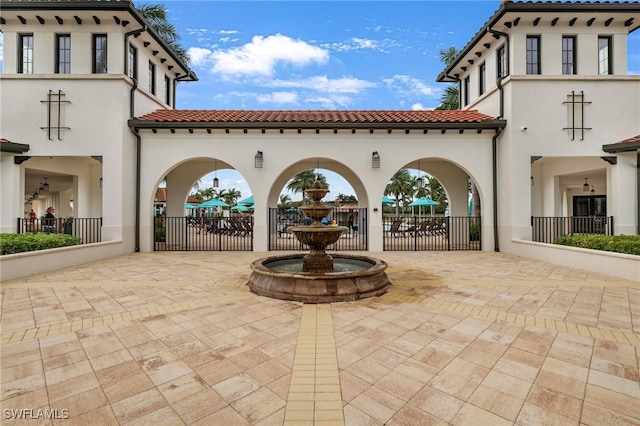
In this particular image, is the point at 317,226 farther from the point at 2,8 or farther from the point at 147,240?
the point at 2,8

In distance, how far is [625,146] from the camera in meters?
10.2

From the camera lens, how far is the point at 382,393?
8.83ft

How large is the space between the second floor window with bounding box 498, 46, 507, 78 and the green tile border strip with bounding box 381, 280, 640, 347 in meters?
10.1

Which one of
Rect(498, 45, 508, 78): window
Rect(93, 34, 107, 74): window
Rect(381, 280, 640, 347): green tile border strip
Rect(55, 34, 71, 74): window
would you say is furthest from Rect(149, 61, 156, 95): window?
Rect(498, 45, 508, 78): window

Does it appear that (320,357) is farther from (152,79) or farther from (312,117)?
(152,79)

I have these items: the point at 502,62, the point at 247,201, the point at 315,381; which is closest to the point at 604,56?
the point at 502,62

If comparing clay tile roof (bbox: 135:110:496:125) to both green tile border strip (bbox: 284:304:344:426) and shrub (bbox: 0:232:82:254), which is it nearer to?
shrub (bbox: 0:232:82:254)

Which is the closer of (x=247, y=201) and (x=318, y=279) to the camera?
(x=318, y=279)

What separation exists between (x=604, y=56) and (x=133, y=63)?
1759 centimetres

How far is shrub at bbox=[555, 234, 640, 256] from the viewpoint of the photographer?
23.7ft

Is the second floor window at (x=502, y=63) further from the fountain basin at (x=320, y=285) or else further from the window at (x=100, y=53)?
the window at (x=100, y=53)

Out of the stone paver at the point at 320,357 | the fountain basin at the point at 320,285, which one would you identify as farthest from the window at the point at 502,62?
the fountain basin at the point at 320,285

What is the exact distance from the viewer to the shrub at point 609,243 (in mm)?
7230

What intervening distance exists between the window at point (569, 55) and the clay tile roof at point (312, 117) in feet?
9.55
